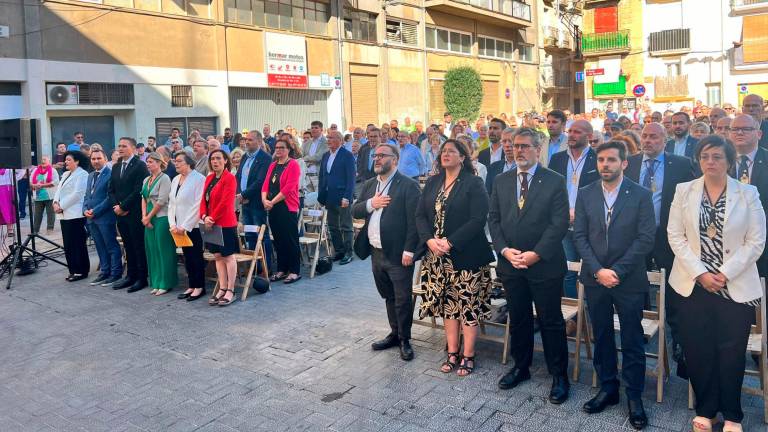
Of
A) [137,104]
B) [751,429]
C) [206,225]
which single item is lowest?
[751,429]

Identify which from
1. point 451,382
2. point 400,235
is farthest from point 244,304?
point 451,382

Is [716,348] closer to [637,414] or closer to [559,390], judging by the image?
Result: [637,414]

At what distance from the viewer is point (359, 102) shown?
91.6ft

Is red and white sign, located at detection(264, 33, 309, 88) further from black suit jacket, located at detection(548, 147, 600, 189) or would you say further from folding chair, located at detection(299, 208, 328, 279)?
black suit jacket, located at detection(548, 147, 600, 189)

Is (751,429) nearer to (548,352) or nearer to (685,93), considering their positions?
(548,352)

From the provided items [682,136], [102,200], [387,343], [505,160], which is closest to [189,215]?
[102,200]

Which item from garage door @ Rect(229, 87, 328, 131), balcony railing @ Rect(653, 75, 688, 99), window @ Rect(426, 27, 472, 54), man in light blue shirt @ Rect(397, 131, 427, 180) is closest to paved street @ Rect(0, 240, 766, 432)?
man in light blue shirt @ Rect(397, 131, 427, 180)

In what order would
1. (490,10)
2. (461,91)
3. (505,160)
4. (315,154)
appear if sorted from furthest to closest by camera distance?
(490,10) < (461,91) < (315,154) < (505,160)

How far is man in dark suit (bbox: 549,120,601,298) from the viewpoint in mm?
6176

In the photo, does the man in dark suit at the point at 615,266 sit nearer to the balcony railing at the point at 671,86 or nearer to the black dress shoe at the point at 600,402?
the black dress shoe at the point at 600,402

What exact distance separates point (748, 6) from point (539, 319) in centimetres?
3223

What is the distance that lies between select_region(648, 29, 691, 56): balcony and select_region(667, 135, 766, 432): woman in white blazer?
33.0 m

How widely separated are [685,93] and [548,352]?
32.7m

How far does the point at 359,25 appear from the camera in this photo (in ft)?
90.8
